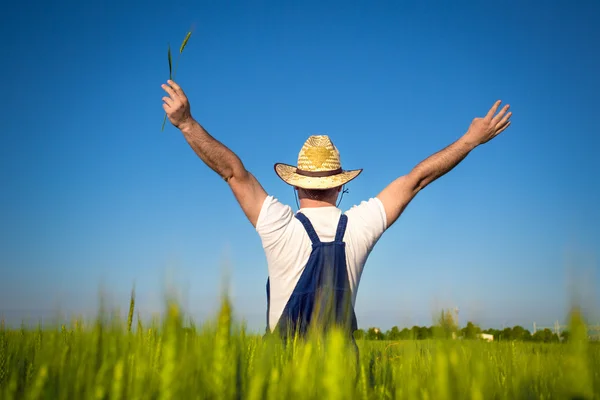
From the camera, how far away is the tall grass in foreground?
181cm

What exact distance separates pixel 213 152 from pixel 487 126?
122 inches

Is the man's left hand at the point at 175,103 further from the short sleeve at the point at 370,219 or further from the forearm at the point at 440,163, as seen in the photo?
the forearm at the point at 440,163

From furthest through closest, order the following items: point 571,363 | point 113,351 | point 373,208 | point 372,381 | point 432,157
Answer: point 432,157
point 373,208
point 372,381
point 113,351
point 571,363

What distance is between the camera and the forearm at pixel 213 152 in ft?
16.5

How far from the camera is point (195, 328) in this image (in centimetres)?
Result: 247

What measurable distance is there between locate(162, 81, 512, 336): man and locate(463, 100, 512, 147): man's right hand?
80cm

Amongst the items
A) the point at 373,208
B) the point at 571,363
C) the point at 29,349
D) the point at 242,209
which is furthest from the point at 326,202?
the point at 571,363

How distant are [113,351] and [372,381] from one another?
1531 millimetres

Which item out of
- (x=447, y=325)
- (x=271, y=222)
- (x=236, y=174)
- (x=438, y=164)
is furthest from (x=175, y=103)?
(x=447, y=325)

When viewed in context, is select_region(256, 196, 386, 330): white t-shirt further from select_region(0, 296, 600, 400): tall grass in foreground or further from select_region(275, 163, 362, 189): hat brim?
select_region(0, 296, 600, 400): tall grass in foreground

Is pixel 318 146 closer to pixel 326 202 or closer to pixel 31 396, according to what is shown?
pixel 326 202

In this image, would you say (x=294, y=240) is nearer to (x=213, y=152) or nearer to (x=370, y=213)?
(x=370, y=213)

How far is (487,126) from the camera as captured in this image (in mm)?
5832

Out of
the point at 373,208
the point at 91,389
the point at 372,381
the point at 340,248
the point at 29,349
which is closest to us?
the point at 91,389
